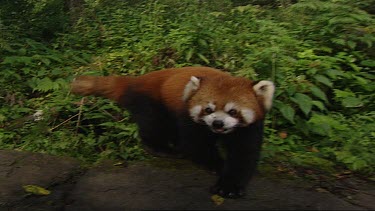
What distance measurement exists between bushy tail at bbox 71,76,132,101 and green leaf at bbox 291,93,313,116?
5.37 ft

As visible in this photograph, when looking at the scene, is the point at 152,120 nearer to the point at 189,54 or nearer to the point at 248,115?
the point at 248,115

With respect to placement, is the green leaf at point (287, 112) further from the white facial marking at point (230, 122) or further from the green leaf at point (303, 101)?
the white facial marking at point (230, 122)

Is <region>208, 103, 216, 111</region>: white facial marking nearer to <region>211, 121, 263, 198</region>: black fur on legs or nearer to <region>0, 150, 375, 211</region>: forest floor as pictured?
<region>211, 121, 263, 198</region>: black fur on legs

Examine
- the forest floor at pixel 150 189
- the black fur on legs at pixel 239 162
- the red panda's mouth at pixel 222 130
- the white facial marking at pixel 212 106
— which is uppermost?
the white facial marking at pixel 212 106

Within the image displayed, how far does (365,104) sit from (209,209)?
251 centimetres

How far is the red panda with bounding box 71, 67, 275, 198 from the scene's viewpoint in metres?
3.00

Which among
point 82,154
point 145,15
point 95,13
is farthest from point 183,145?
point 95,13

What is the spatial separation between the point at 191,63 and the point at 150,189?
209 centimetres

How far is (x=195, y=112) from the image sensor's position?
3098 mm

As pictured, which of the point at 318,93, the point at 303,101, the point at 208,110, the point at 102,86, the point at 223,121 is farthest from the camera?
the point at 318,93

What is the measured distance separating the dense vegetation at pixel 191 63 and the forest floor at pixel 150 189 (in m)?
0.34

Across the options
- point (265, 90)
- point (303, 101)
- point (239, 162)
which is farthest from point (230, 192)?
point (303, 101)

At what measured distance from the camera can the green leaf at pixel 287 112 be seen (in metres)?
4.16

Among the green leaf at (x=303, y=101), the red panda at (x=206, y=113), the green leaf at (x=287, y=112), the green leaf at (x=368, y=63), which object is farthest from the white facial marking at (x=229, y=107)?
the green leaf at (x=368, y=63)
